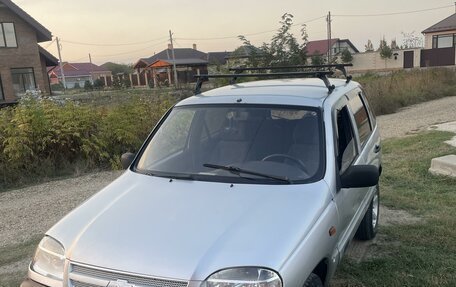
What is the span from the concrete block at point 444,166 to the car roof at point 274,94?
129 inches

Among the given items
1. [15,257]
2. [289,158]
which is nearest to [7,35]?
[15,257]

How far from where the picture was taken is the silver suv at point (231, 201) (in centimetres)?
223

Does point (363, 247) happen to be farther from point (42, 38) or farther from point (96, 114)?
point (42, 38)

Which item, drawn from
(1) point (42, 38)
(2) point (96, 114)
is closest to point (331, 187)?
(2) point (96, 114)

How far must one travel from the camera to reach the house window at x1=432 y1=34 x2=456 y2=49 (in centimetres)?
4584

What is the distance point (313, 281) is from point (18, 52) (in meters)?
31.9

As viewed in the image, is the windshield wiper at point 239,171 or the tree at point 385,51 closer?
the windshield wiper at point 239,171

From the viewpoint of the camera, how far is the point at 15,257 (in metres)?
4.69

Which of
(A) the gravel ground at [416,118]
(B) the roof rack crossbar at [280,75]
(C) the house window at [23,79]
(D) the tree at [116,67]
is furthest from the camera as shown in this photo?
(D) the tree at [116,67]

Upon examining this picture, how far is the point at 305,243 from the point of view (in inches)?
95.2

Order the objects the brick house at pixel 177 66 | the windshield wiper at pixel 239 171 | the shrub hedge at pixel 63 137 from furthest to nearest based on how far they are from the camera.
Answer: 1. the brick house at pixel 177 66
2. the shrub hedge at pixel 63 137
3. the windshield wiper at pixel 239 171

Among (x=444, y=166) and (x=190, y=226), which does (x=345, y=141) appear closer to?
(x=190, y=226)

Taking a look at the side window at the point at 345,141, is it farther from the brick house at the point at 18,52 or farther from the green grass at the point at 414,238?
the brick house at the point at 18,52

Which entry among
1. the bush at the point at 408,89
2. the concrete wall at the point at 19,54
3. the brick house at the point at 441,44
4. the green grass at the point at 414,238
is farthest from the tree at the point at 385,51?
the green grass at the point at 414,238
